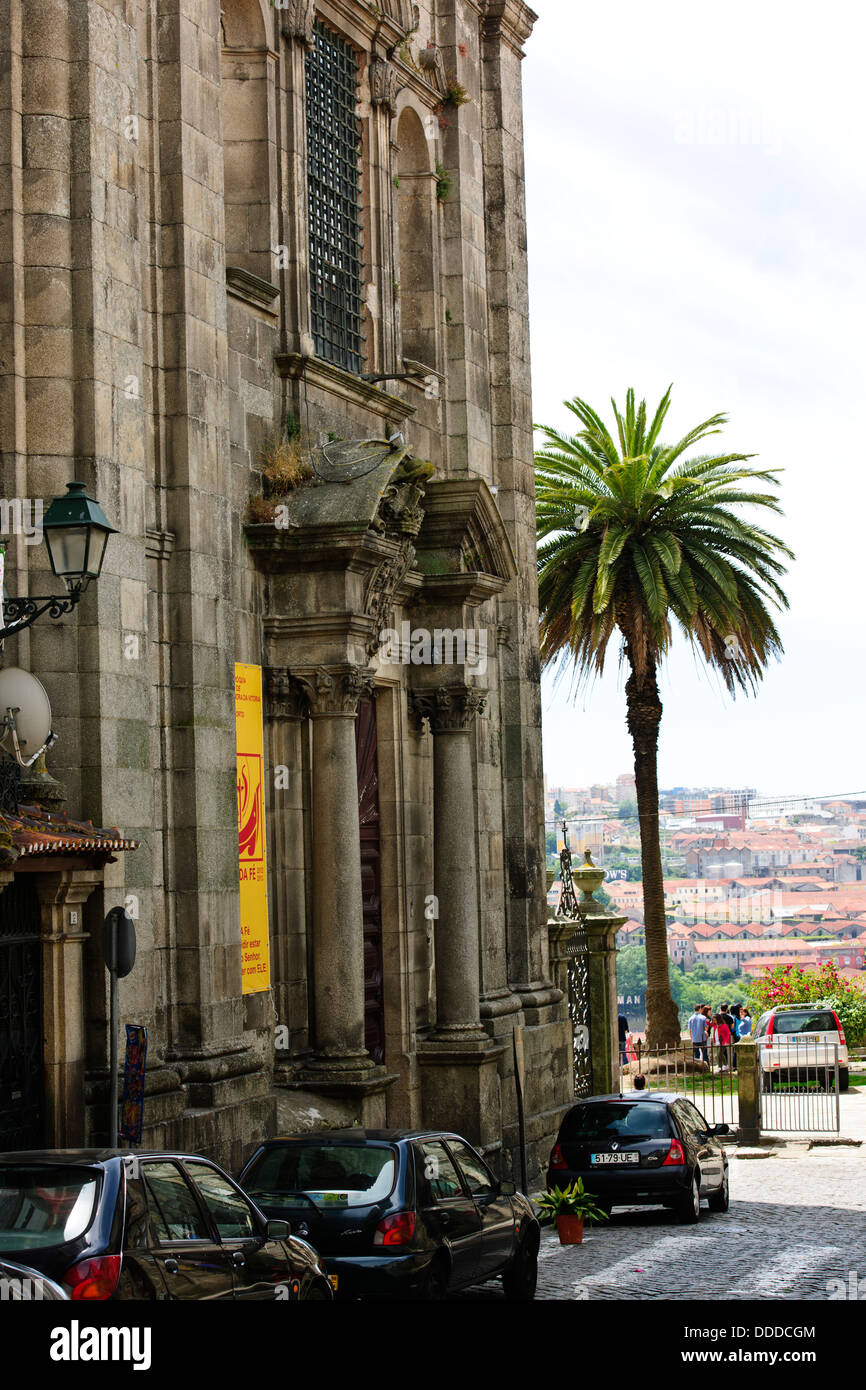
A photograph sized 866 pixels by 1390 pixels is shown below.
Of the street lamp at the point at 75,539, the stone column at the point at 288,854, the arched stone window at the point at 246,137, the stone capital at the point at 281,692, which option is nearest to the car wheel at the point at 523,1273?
the stone column at the point at 288,854

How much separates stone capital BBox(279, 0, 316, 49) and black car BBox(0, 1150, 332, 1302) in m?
13.1

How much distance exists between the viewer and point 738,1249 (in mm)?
17547

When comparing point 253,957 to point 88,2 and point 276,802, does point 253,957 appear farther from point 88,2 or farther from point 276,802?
point 88,2

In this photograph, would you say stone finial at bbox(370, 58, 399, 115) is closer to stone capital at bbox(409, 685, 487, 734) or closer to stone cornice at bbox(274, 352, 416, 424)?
stone cornice at bbox(274, 352, 416, 424)

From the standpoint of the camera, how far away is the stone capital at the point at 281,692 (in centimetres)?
1889

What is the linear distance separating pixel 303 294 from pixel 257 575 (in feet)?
10.1

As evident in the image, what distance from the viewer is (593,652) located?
125ft

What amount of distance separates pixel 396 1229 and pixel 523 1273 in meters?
2.52

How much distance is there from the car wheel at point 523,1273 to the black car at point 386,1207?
308 millimetres

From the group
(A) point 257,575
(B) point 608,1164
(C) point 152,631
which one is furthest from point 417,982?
(C) point 152,631

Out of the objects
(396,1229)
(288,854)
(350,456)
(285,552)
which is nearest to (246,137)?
(350,456)

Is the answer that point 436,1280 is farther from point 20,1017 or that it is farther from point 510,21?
point 510,21

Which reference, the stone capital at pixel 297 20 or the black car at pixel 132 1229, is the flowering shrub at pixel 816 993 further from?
the black car at pixel 132 1229

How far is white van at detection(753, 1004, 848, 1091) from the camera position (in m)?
34.1
